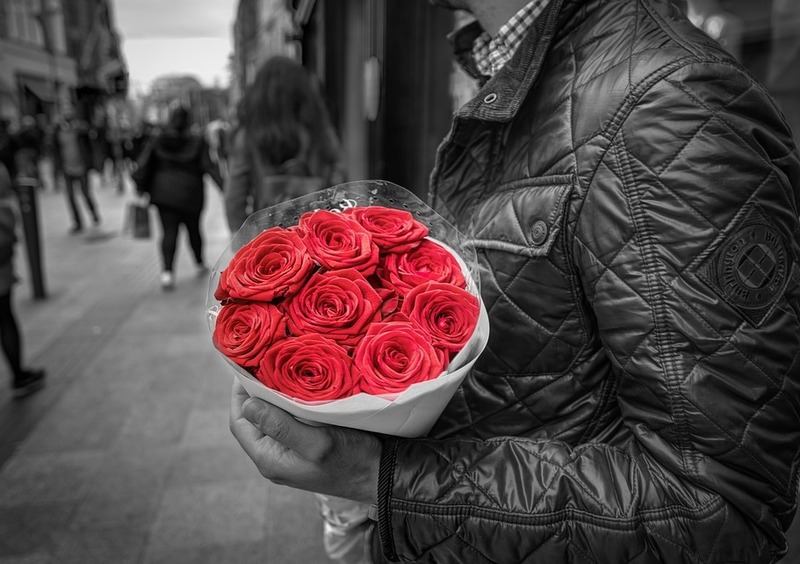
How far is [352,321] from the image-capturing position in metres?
0.87

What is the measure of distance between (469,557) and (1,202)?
4.39 m

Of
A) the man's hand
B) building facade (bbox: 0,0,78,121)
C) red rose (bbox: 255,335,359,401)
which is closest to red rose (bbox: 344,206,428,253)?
red rose (bbox: 255,335,359,401)

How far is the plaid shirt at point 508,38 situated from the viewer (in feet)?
3.81

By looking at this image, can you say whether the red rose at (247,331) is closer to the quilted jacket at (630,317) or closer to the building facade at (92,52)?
the quilted jacket at (630,317)

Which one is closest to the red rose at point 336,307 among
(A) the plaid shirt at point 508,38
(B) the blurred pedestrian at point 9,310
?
(A) the plaid shirt at point 508,38

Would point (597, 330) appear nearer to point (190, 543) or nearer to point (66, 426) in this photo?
point (190, 543)

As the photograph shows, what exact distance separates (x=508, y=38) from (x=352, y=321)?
2.34 ft

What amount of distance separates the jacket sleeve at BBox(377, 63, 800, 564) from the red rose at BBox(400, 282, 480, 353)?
193 mm

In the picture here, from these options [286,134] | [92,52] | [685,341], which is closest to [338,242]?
[685,341]

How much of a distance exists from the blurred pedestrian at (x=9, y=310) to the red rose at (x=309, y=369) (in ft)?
13.3

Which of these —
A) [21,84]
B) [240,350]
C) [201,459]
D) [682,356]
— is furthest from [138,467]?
[21,84]

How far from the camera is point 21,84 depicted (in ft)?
103

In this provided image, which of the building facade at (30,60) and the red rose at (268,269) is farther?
the building facade at (30,60)

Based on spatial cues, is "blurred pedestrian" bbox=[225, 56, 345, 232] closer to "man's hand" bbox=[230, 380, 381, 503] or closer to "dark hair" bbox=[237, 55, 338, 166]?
"dark hair" bbox=[237, 55, 338, 166]
